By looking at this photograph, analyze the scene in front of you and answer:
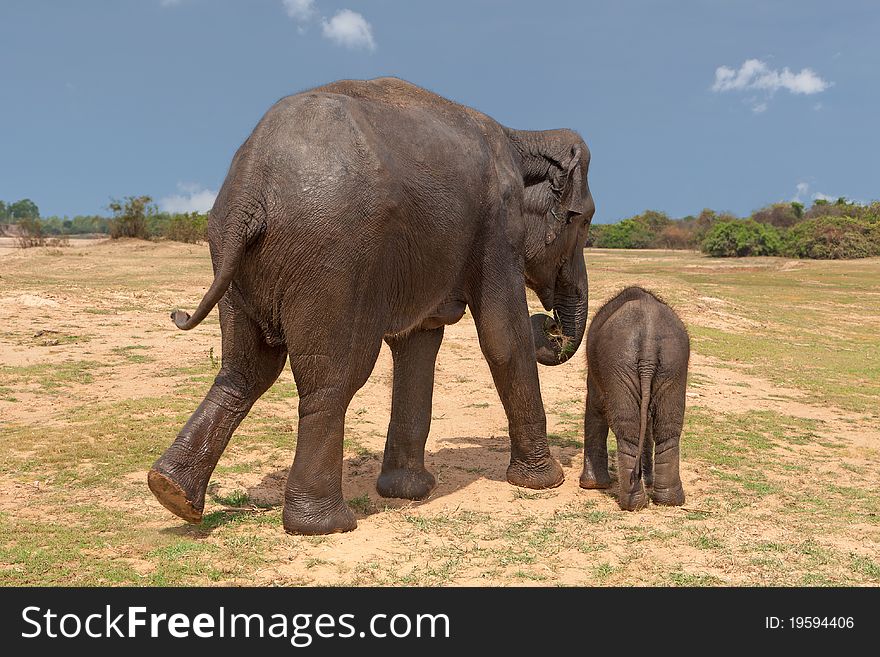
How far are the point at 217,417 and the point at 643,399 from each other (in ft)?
9.56

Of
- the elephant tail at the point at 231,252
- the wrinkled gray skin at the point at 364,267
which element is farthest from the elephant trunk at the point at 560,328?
the elephant tail at the point at 231,252

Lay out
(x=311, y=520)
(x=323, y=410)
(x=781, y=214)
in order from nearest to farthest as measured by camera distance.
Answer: (x=323, y=410), (x=311, y=520), (x=781, y=214)

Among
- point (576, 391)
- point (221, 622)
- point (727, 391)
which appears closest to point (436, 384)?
point (576, 391)

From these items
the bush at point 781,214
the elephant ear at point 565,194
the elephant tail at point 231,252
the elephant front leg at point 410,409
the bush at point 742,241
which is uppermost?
the bush at point 781,214

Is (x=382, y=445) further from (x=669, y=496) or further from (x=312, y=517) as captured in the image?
(x=669, y=496)

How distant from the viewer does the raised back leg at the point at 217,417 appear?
527 centimetres

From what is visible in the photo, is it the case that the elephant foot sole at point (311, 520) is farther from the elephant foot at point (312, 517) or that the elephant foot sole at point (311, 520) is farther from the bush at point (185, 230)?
the bush at point (185, 230)

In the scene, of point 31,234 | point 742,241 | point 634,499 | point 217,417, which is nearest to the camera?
point 217,417

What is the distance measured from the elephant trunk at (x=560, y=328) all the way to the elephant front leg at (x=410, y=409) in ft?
3.56

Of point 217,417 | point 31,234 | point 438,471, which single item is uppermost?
point 31,234

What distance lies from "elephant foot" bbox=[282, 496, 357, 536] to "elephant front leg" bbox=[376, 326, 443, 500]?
1.24 meters

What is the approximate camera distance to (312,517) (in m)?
5.30

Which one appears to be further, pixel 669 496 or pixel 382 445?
pixel 382 445

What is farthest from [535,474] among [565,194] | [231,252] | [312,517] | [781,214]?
[781,214]
